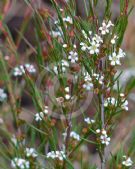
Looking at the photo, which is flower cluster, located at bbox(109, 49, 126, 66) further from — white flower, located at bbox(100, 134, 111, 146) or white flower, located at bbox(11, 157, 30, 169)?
white flower, located at bbox(11, 157, 30, 169)

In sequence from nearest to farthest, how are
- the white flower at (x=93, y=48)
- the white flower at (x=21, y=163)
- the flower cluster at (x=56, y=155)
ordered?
1. the white flower at (x=93, y=48)
2. the flower cluster at (x=56, y=155)
3. the white flower at (x=21, y=163)

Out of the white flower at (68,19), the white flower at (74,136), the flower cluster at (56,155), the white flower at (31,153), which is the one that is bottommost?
the flower cluster at (56,155)

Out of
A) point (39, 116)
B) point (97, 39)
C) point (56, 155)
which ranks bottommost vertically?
point (56, 155)

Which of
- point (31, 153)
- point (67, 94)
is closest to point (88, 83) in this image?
point (67, 94)

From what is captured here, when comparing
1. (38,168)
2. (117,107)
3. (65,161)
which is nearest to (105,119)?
(117,107)

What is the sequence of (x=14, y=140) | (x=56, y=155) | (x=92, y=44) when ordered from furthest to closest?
(x=14, y=140) < (x=56, y=155) < (x=92, y=44)

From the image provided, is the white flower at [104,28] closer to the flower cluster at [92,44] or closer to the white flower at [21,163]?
the flower cluster at [92,44]

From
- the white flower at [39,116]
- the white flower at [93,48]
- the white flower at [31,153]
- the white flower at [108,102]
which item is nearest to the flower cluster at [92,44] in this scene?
the white flower at [93,48]

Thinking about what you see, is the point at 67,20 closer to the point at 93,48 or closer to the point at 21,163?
the point at 93,48

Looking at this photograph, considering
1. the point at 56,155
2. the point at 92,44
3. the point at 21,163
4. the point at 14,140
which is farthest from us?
the point at 14,140

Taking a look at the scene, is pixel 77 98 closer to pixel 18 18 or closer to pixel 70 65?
pixel 70 65

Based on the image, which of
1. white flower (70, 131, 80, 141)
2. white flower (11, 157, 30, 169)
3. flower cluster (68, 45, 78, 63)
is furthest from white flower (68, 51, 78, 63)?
white flower (11, 157, 30, 169)
